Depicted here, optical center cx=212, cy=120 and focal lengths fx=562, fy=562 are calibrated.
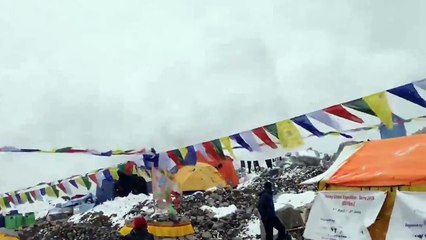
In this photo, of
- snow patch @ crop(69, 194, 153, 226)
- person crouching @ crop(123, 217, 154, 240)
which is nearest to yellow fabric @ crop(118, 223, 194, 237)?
person crouching @ crop(123, 217, 154, 240)

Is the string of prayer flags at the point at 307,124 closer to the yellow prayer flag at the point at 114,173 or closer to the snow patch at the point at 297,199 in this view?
the snow patch at the point at 297,199

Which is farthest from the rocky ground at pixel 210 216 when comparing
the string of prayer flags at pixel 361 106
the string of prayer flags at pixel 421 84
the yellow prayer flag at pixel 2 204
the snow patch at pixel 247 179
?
the yellow prayer flag at pixel 2 204

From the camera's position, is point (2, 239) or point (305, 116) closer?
point (2, 239)

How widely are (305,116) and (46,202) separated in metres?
23.5

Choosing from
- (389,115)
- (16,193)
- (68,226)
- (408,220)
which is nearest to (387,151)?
(389,115)

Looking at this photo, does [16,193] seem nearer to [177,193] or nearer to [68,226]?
[68,226]

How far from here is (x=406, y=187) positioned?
8.61m

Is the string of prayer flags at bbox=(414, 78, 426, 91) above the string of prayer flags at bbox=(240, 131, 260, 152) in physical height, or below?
above

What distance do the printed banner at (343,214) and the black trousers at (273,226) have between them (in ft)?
8.61

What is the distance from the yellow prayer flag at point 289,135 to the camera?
12602 millimetres

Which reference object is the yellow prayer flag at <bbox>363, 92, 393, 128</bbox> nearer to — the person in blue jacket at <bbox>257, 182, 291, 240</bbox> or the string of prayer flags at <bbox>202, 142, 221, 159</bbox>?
the person in blue jacket at <bbox>257, 182, 291, 240</bbox>

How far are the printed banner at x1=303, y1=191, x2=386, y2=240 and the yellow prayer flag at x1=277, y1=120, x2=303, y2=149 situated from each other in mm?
2701

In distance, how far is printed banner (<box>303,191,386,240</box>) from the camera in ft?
29.4

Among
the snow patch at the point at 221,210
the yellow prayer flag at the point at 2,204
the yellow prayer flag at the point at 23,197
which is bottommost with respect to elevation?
the snow patch at the point at 221,210
